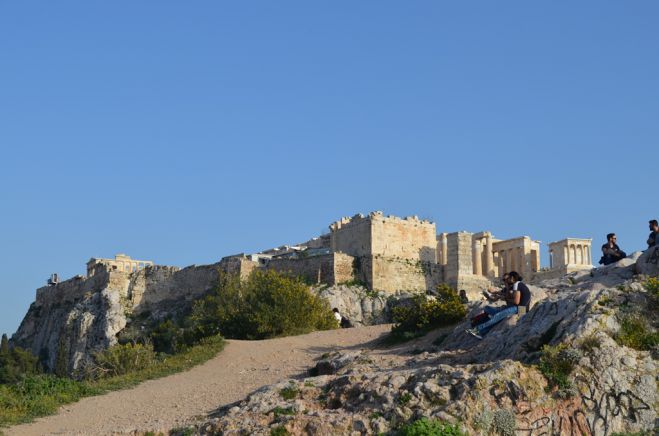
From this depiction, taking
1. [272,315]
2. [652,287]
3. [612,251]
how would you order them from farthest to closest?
1. [272,315]
2. [612,251]
3. [652,287]

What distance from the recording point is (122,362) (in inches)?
896

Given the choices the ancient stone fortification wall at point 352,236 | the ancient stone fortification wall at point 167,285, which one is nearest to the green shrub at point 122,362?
the ancient stone fortification wall at point 352,236

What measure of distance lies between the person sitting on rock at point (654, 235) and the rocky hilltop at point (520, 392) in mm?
5253

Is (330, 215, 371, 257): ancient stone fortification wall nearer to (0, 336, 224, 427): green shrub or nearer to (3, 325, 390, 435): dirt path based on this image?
(3, 325, 390, 435): dirt path

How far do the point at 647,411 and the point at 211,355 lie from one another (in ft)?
40.2

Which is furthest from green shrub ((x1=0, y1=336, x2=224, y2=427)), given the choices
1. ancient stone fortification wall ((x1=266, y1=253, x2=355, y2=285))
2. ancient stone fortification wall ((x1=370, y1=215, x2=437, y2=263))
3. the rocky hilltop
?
ancient stone fortification wall ((x1=370, y1=215, x2=437, y2=263))

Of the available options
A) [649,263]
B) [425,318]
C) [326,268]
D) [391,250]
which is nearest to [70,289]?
[326,268]

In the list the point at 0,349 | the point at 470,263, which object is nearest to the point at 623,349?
the point at 470,263

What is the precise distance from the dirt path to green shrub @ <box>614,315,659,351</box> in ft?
20.8

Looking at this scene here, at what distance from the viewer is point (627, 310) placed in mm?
12969

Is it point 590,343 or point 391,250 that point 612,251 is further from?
point 391,250

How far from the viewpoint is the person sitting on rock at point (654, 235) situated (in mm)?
18641

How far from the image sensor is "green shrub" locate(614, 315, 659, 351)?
1241cm

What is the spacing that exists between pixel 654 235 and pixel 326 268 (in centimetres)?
2431
